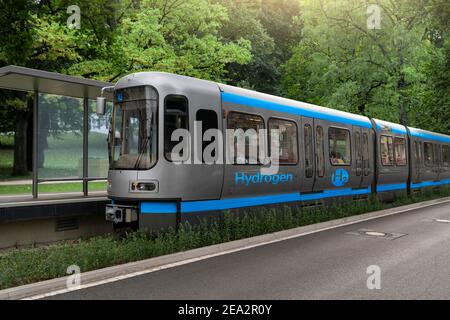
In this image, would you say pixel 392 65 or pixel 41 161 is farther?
pixel 392 65

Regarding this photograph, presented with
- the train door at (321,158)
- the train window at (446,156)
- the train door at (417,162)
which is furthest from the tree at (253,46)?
the train door at (321,158)

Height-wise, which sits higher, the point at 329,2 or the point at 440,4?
the point at 329,2

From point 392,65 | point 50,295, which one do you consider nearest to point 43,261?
point 50,295

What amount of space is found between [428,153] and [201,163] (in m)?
17.1

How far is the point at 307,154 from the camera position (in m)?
12.5

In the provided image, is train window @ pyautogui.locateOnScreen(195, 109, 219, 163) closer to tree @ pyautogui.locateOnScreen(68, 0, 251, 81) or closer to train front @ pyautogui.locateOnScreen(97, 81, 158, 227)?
train front @ pyautogui.locateOnScreen(97, 81, 158, 227)

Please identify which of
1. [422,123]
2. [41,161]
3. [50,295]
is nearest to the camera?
[50,295]

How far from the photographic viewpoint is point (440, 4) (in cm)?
1998

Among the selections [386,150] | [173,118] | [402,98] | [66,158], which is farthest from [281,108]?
[402,98]

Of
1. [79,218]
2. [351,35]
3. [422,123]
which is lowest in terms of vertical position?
[79,218]

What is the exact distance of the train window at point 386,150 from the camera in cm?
1730
